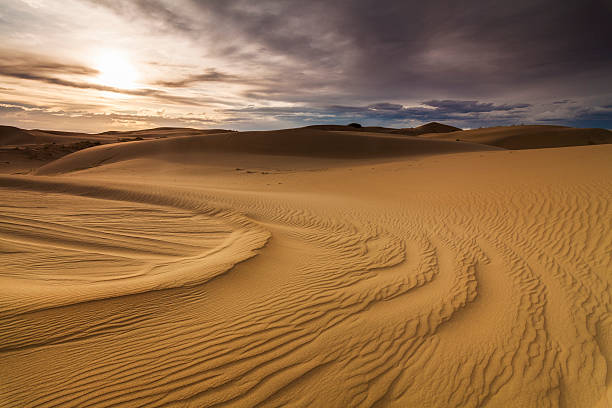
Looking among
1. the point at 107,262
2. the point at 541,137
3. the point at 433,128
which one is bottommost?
the point at 107,262

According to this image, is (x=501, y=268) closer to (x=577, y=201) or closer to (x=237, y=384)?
(x=577, y=201)

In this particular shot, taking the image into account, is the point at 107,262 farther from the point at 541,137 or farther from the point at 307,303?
the point at 541,137

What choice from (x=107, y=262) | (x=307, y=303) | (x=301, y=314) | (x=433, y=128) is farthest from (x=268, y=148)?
(x=433, y=128)

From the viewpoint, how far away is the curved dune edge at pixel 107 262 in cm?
353

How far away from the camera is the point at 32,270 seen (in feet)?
14.0

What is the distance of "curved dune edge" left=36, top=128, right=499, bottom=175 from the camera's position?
28406 millimetres

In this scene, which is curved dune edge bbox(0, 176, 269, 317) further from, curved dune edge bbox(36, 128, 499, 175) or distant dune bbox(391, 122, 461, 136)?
distant dune bbox(391, 122, 461, 136)

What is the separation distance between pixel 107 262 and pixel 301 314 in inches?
131

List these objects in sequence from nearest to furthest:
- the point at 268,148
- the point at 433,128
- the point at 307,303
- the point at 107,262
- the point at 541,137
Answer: the point at 307,303
the point at 107,262
the point at 268,148
the point at 541,137
the point at 433,128

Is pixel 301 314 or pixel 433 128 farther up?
pixel 433 128

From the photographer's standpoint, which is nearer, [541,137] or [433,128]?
[541,137]

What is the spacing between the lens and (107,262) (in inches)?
190

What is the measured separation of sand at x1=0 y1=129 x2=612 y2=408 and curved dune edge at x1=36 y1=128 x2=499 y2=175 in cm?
2106

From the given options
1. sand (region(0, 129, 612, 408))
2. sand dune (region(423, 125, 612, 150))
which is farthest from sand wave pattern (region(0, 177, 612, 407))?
sand dune (region(423, 125, 612, 150))
